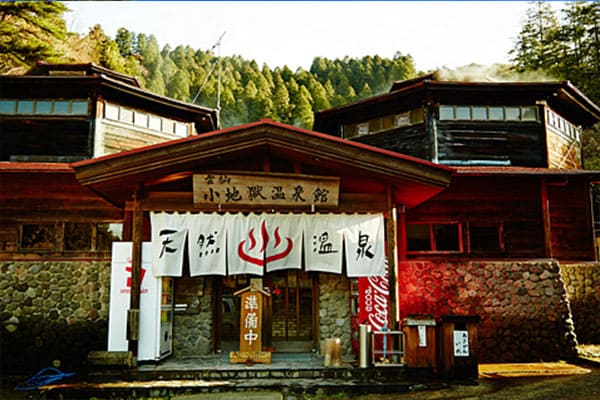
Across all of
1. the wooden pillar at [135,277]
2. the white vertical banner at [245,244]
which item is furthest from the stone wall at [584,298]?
the wooden pillar at [135,277]

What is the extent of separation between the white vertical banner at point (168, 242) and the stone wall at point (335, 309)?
3319 millimetres

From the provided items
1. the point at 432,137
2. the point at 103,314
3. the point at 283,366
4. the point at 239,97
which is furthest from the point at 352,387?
the point at 239,97

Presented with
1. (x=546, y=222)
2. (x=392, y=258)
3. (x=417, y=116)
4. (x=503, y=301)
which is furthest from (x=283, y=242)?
(x=546, y=222)

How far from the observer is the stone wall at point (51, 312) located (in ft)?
36.2

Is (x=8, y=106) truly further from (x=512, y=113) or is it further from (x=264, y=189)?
(x=512, y=113)

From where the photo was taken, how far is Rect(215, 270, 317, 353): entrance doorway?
34.9 ft

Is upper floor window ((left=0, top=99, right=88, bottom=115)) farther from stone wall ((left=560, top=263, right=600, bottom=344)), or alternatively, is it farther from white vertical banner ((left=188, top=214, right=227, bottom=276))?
stone wall ((left=560, top=263, right=600, bottom=344))

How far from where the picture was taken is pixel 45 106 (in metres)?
13.0

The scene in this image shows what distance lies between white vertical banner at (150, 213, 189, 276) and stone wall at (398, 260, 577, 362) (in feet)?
18.1

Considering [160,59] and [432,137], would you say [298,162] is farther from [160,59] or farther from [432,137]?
[160,59]

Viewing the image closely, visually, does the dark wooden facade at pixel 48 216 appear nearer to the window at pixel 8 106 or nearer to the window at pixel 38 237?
the window at pixel 38 237

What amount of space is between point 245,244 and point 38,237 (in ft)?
19.7

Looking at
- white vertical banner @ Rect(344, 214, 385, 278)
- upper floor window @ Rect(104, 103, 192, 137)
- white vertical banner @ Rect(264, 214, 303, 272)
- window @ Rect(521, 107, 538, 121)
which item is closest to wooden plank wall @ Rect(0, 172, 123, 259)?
upper floor window @ Rect(104, 103, 192, 137)

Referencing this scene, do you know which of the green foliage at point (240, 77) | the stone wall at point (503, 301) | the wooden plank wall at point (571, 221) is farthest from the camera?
the green foliage at point (240, 77)
